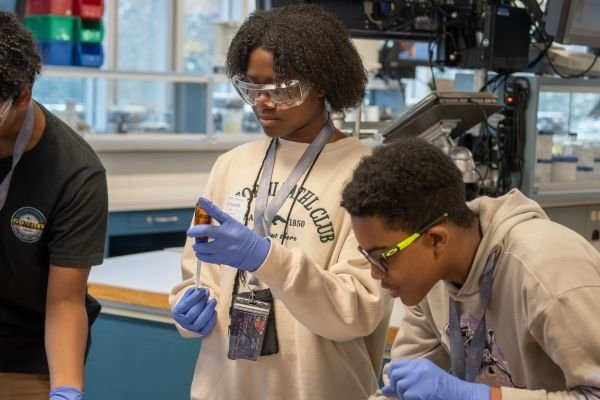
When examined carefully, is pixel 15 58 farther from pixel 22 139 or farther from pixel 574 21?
pixel 574 21

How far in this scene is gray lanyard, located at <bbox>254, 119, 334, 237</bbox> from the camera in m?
1.78

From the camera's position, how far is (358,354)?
183 cm

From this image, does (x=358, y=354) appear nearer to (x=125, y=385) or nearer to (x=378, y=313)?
(x=378, y=313)

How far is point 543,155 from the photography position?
3838 millimetres

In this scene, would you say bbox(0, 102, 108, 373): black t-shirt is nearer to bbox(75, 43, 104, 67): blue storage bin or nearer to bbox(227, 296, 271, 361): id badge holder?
bbox(227, 296, 271, 361): id badge holder

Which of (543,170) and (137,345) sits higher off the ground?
(543,170)

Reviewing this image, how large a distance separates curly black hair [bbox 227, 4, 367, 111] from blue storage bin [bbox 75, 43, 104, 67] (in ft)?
10.9

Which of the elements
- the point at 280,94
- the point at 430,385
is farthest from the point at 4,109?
the point at 430,385

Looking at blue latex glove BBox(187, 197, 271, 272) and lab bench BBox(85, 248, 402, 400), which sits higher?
blue latex glove BBox(187, 197, 271, 272)

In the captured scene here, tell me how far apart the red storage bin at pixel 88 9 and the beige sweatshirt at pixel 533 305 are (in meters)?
3.77

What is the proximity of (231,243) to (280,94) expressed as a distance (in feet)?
1.11

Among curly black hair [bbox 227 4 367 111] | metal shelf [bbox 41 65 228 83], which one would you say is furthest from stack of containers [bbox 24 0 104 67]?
curly black hair [bbox 227 4 367 111]

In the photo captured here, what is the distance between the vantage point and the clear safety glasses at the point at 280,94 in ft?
5.81

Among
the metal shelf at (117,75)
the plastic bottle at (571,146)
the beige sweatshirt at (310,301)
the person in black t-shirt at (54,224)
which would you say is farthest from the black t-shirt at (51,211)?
the metal shelf at (117,75)
